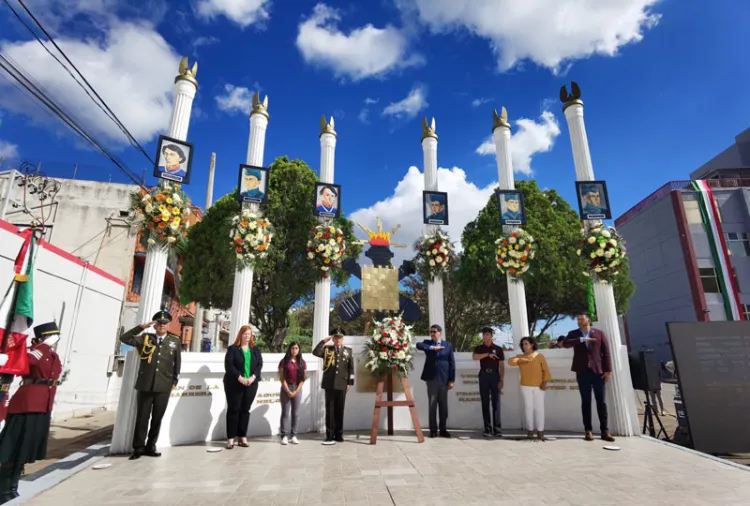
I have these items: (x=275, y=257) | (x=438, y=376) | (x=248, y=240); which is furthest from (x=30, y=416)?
(x=275, y=257)

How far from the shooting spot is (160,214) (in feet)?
22.8

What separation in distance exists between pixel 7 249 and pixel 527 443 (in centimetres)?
1272

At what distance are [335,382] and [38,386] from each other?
408 cm

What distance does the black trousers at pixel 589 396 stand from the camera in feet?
22.7

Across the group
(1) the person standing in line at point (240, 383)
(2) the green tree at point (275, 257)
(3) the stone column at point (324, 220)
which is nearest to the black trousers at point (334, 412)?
(1) the person standing in line at point (240, 383)

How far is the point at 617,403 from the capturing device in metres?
7.45

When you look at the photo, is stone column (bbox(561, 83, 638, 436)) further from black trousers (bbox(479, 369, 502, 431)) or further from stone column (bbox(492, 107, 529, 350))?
black trousers (bbox(479, 369, 502, 431))

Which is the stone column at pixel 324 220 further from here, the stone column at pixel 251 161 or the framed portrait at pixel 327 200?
the stone column at pixel 251 161

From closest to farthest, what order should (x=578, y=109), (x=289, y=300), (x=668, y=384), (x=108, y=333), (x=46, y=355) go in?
(x=46, y=355)
(x=578, y=109)
(x=289, y=300)
(x=108, y=333)
(x=668, y=384)

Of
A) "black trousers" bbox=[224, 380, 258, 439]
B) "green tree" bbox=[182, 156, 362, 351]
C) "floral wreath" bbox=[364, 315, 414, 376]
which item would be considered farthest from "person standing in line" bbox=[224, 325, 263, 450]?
"green tree" bbox=[182, 156, 362, 351]

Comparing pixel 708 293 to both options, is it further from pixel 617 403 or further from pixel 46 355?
pixel 46 355

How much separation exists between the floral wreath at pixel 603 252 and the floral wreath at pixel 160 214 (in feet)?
26.9

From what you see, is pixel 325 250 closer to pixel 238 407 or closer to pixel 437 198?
pixel 437 198

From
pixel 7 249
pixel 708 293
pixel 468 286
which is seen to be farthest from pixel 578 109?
pixel 708 293
